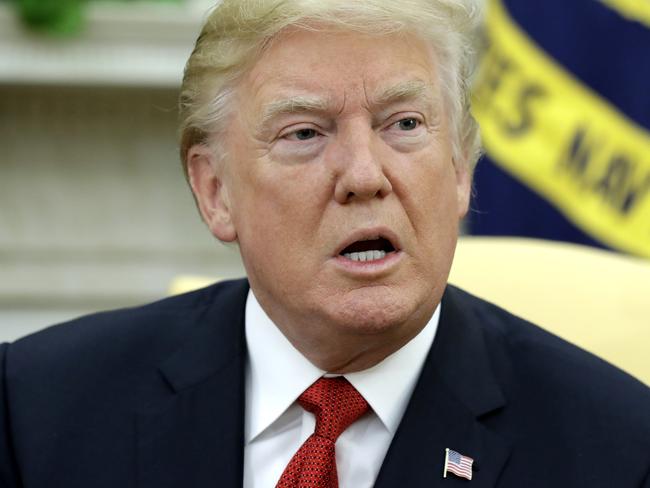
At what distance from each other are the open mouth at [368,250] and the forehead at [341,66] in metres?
0.25

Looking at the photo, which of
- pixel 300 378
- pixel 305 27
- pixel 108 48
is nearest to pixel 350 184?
pixel 305 27

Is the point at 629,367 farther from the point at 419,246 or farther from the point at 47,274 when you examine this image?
the point at 47,274

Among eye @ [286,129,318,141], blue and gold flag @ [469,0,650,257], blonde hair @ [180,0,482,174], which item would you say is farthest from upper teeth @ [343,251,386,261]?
blue and gold flag @ [469,0,650,257]

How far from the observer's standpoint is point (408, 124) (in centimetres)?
241

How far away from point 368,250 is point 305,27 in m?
0.42

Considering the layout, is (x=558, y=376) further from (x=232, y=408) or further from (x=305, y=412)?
(x=232, y=408)

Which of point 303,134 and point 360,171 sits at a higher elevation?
point 303,134

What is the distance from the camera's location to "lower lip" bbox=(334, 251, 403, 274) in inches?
90.1

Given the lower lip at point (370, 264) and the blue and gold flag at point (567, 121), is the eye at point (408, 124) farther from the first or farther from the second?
the blue and gold flag at point (567, 121)

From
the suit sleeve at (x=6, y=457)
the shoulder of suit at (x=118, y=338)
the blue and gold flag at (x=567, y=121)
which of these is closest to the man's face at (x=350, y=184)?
the shoulder of suit at (x=118, y=338)

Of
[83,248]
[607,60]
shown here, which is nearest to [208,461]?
[607,60]

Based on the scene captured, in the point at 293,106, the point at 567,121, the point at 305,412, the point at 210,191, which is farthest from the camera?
the point at 567,121

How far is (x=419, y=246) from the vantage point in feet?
7.69

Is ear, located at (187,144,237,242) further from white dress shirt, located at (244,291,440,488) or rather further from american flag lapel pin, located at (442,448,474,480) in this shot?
american flag lapel pin, located at (442,448,474,480)
